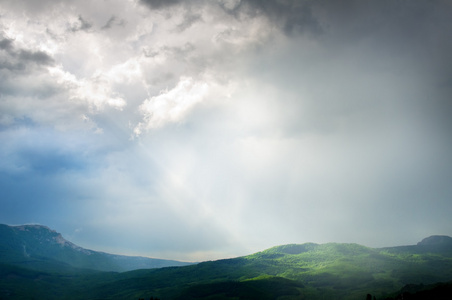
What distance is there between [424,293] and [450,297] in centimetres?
1504

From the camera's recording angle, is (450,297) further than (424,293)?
No

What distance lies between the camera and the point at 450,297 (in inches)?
5778

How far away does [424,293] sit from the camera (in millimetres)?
160375
